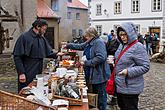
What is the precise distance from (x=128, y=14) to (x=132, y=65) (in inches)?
1568

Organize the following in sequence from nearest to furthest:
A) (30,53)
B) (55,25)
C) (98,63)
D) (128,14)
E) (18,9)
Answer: (30,53) < (98,63) < (18,9) < (55,25) < (128,14)

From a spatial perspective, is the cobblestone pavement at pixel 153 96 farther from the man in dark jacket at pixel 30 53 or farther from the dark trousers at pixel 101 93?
the man in dark jacket at pixel 30 53

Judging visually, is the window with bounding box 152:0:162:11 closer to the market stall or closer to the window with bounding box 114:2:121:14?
the window with bounding box 114:2:121:14

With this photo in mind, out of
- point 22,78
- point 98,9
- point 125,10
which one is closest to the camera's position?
point 22,78

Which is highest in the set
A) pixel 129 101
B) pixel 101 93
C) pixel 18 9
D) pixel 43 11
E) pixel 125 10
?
pixel 125 10

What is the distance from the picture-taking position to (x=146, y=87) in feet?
36.9

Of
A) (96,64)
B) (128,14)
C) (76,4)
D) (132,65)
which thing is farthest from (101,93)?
(76,4)

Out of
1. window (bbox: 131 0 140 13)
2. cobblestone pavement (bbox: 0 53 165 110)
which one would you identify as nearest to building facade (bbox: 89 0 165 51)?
window (bbox: 131 0 140 13)

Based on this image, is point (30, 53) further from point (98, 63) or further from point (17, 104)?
point (17, 104)

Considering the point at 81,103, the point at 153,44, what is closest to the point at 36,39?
the point at 81,103

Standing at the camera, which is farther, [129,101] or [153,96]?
[153,96]

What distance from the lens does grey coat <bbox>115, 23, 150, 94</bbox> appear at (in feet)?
15.4

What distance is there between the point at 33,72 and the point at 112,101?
272cm

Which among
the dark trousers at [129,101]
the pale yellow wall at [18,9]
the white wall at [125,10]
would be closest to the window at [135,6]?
the white wall at [125,10]
